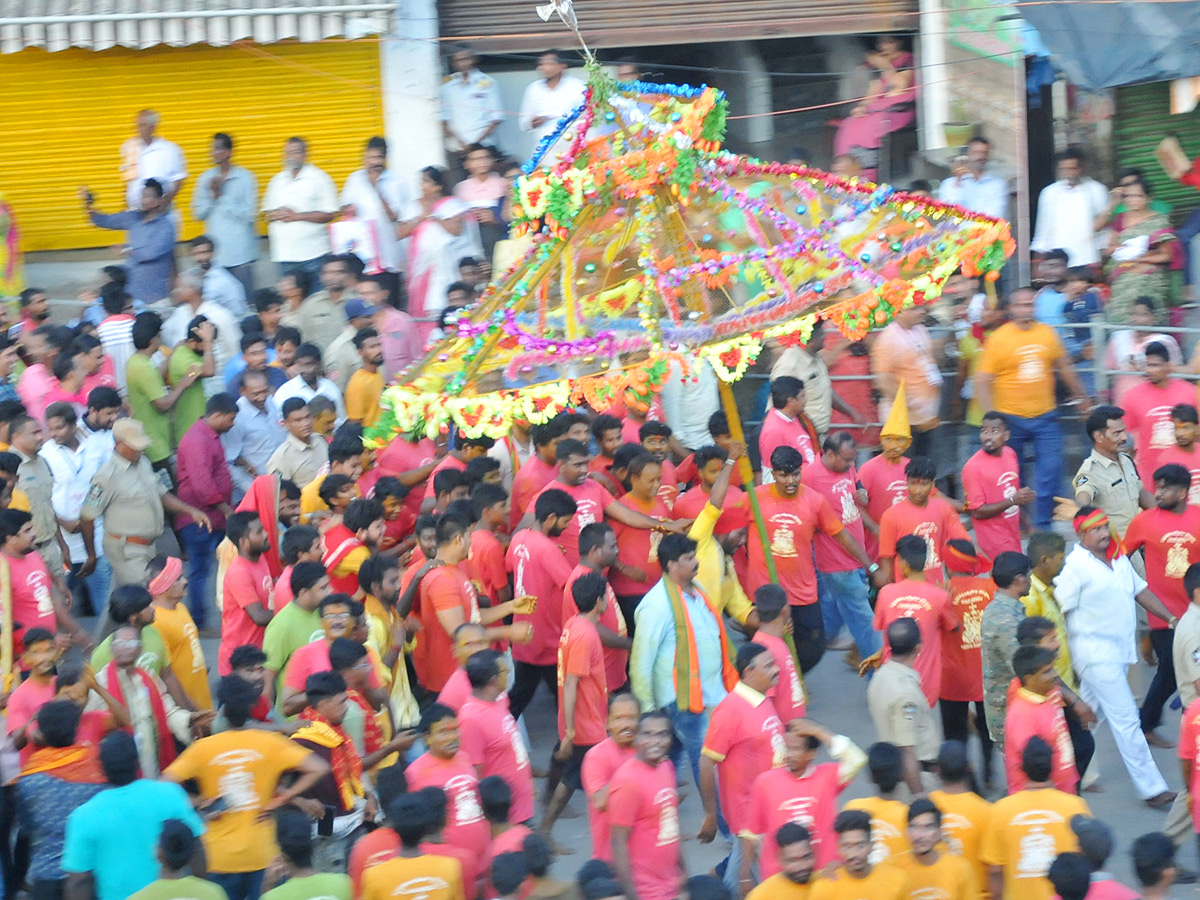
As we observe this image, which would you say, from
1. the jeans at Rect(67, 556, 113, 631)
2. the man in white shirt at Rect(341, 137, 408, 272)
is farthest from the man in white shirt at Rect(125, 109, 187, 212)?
the jeans at Rect(67, 556, 113, 631)

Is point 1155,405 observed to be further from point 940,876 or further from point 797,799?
point 940,876

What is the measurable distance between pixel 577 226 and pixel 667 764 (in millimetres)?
2937

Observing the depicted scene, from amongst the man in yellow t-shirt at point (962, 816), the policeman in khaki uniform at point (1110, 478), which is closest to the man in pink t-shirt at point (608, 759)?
the man in yellow t-shirt at point (962, 816)

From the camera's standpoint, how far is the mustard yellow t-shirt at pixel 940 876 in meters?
6.47

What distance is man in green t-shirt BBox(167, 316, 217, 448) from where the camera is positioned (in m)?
11.4

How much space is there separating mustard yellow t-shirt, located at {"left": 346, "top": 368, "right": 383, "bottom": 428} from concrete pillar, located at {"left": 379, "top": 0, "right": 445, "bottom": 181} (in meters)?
3.33

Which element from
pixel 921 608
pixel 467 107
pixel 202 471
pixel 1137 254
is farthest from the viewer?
pixel 467 107

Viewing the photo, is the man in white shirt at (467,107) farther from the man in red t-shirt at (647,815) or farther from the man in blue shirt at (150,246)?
the man in red t-shirt at (647,815)

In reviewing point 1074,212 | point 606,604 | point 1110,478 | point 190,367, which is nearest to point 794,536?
point 606,604

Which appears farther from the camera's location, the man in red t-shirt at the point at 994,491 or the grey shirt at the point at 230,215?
the grey shirt at the point at 230,215

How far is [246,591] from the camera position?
8797 millimetres

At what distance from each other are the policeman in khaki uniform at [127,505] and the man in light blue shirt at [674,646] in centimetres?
329

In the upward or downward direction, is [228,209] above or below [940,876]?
above

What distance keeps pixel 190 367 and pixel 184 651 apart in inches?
132
